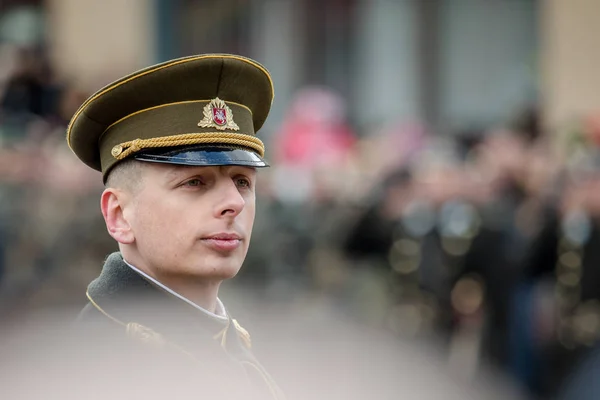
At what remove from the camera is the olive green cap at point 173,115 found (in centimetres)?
288

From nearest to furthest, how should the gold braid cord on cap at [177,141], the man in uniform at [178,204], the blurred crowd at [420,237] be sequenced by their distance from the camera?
the man in uniform at [178,204] → the gold braid cord on cap at [177,141] → the blurred crowd at [420,237]

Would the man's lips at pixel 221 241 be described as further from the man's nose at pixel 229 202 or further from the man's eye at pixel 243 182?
the man's eye at pixel 243 182

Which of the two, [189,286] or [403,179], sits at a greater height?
[189,286]

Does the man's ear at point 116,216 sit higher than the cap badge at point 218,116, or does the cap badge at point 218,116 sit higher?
the cap badge at point 218,116

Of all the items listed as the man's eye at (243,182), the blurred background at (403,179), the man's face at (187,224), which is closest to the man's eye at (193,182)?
the man's face at (187,224)

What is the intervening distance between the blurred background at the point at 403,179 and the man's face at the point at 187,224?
2.69m

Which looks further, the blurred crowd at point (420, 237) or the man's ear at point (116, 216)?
the blurred crowd at point (420, 237)

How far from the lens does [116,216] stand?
286 centimetres

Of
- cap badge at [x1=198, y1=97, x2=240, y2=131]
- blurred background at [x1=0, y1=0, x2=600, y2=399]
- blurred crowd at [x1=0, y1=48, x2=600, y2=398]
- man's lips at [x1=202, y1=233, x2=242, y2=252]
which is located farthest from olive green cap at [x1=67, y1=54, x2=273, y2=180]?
blurred crowd at [x1=0, y1=48, x2=600, y2=398]

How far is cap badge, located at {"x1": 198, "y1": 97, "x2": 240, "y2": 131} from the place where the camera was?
9.71ft

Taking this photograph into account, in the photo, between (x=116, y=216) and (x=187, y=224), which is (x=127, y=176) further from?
(x=187, y=224)

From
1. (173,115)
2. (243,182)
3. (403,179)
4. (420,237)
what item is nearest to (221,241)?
(243,182)

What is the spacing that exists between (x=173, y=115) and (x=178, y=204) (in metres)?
0.25

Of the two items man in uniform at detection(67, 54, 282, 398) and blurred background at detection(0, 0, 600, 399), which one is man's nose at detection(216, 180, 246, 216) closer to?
man in uniform at detection(67, 54, 282, 398)
